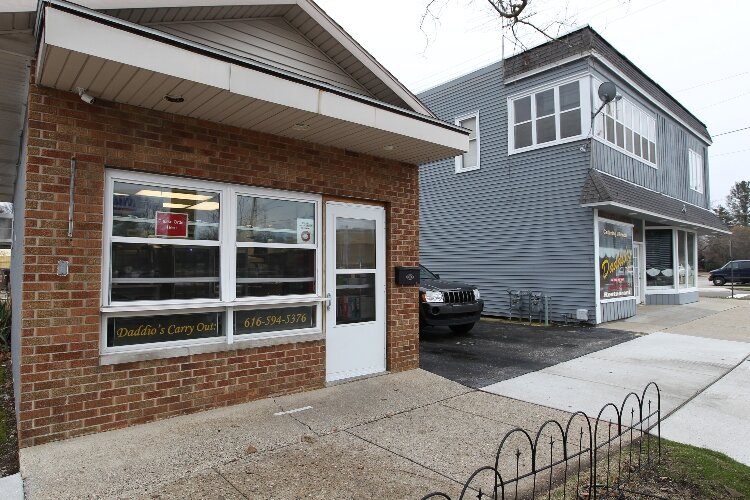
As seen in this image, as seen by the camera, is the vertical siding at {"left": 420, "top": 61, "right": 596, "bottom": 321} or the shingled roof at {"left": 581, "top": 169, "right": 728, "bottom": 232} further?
the vertical siding at {"left": 420, "top": 61, "right": 596, "bottom": 321}

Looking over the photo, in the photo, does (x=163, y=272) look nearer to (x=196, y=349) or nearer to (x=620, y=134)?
(x=196, y=349)

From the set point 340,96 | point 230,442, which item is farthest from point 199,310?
point 340,96

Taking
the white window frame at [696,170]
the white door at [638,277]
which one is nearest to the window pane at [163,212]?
the white door at [638,277]

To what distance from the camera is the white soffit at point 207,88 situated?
3.58m

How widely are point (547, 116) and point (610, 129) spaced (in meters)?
1.85

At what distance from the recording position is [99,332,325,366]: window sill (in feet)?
14.6

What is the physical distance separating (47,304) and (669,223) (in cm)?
1809

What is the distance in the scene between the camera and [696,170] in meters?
19.9

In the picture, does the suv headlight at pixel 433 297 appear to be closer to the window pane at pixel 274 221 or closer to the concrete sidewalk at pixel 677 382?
the concrete sidewalk at pixel 677 382

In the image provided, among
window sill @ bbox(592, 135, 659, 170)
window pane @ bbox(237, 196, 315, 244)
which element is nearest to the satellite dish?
window sill @ bbox(592, 135, 659, 170)

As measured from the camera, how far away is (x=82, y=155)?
433 centimetres

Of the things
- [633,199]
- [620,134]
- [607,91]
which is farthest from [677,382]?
[620,134]

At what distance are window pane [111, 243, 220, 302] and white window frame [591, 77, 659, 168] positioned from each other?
10.8m

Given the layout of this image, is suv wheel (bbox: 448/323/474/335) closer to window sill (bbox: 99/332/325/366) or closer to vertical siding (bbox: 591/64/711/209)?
window sill (bbox: 99/332/325/366)
